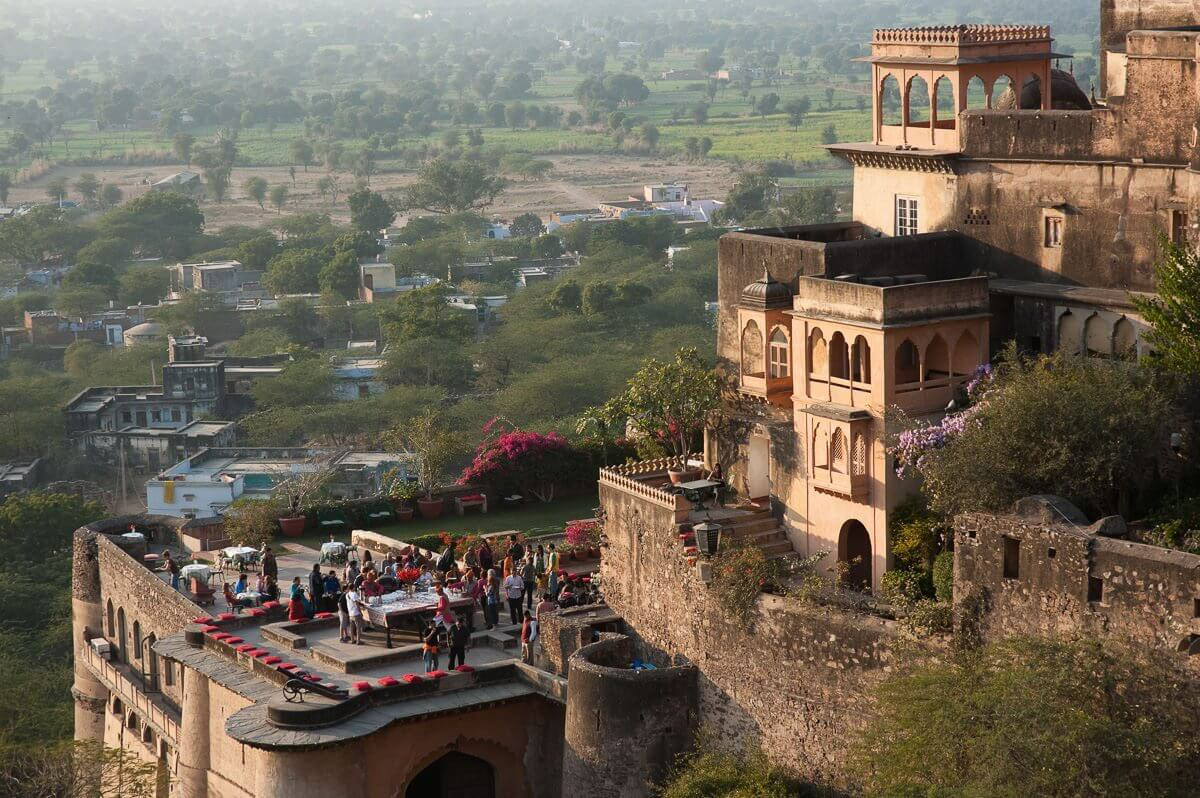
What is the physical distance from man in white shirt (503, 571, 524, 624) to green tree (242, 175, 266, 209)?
105882 mm

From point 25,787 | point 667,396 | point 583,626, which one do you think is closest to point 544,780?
point 583,626

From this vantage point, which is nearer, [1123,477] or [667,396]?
[1123,477]

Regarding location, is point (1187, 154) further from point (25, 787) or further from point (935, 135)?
point (25, 787)

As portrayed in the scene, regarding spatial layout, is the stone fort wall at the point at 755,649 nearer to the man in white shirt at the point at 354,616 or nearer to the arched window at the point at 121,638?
the man in white shirt at the point at 354,616

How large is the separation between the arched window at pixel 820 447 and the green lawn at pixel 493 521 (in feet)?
29.2

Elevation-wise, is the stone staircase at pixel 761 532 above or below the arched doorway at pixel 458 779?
above

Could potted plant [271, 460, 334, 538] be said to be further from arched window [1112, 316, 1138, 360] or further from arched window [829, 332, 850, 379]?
arched window [1112, 316, 1138, 360]

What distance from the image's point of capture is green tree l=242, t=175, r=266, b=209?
133 meters

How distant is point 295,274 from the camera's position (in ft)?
304

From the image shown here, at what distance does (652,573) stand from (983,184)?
6.46 m

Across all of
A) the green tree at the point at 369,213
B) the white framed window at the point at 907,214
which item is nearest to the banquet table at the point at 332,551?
the white framed window at the point at 907,214

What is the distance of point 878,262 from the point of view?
27.3m

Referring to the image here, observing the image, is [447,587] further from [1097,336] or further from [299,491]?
[299,491]

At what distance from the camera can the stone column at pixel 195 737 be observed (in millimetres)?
28094
